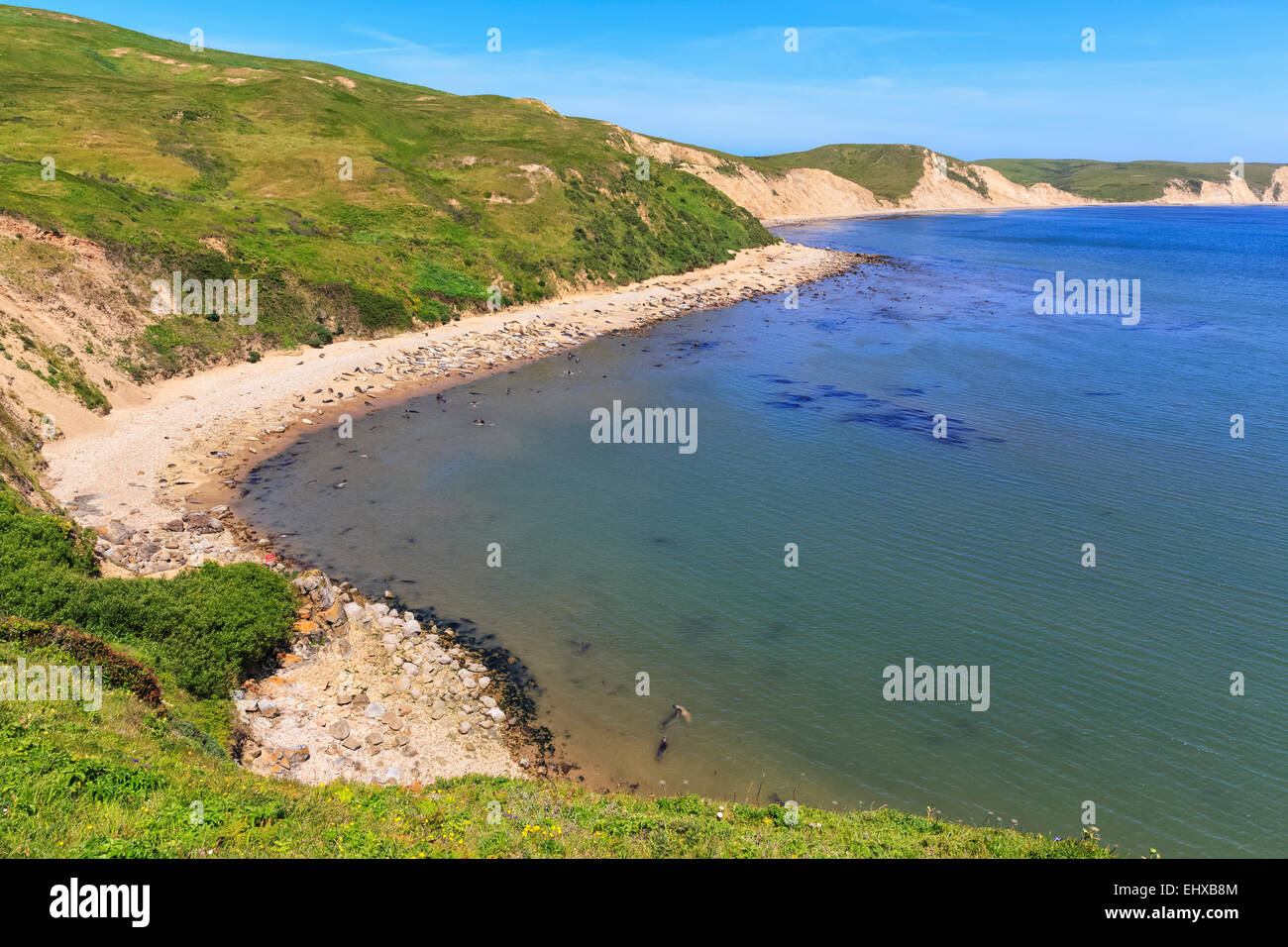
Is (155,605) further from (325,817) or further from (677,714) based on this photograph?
(677,714)

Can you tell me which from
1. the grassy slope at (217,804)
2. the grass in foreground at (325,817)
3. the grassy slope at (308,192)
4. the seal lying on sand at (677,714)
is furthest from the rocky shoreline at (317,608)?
the grassy slope at (308,192)

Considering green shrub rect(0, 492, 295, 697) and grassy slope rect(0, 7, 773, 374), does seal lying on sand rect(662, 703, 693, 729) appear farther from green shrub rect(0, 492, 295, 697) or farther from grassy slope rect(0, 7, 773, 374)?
grassy slope rect(0, 7, 773, 374)

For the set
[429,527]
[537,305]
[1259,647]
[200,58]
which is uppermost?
[200,58]

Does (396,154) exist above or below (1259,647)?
above

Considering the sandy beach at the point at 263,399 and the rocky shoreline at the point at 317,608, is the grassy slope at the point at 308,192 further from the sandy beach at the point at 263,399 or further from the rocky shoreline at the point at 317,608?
the rocky shoreline at the point at 317,608

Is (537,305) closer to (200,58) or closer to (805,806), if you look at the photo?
(805,806)

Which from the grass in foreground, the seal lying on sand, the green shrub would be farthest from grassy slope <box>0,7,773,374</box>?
the seal lying on sand

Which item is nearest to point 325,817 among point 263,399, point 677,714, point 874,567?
point 677,714

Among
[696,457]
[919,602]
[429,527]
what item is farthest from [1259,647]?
[429,527]
